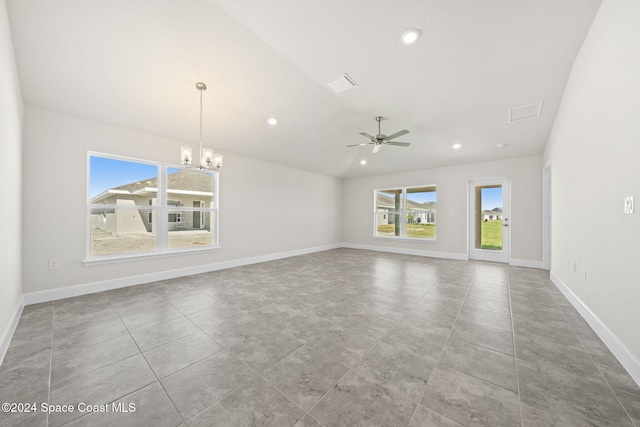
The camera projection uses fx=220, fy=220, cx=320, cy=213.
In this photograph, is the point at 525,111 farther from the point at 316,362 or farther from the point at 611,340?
the point at 316,362

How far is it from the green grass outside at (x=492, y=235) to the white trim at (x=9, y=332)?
26.1 ft

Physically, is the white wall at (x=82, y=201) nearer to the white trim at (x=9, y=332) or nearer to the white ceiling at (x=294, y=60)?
the white ceiling at (x=294, y=60)

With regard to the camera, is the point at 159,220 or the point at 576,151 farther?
the point at 159,220

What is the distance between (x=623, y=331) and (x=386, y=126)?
3900 millimetres

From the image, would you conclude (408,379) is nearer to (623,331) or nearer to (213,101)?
(623,331)

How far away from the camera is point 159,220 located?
4.03m

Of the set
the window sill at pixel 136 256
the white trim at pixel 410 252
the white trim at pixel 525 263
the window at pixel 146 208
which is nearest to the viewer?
the window sill at pixel 136 256

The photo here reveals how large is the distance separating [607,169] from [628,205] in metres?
0.52

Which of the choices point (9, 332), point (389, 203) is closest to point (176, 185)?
point (9, 332)

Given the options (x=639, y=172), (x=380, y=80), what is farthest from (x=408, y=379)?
(x=380, y=80)

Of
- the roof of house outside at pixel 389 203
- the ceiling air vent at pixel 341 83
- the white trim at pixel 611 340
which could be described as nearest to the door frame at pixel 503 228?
the roof of house outside at pixel 389 203

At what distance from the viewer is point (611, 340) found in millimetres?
1888

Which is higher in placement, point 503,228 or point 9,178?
point 9,178

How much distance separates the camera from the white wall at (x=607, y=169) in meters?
1.63
